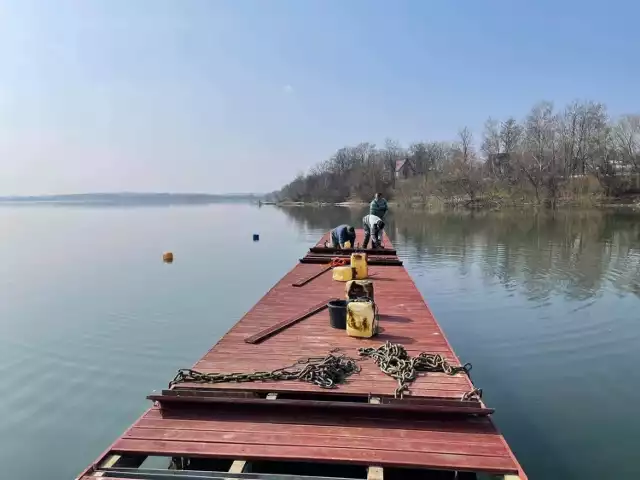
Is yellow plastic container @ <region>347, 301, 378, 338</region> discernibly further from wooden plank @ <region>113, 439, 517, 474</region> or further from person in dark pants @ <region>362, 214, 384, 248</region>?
person in dark pants @ <region>362, 214, 384, 248</region>

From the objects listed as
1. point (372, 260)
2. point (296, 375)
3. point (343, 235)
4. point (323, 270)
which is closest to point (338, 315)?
point (296, 375)

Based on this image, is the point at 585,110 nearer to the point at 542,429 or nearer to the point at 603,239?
the point at 603,239

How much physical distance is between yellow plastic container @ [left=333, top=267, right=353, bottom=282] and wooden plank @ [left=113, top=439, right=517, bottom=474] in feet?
20.4

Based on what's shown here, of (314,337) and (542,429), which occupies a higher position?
(314,337)

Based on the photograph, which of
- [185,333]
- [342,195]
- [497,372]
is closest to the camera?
[497,372]

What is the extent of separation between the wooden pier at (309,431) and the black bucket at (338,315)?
33.5 inches

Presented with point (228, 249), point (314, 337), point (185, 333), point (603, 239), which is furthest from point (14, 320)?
point (603, 239)

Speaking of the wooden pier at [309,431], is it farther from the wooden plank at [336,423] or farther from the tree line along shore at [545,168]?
the tree line along shore at [545,168]

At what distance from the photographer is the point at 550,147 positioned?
58.3 metres

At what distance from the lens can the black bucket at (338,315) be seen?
6012 millimetres

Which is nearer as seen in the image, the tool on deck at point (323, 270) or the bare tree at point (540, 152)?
the tool on deck at point (323, 270)

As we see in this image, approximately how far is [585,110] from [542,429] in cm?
6352

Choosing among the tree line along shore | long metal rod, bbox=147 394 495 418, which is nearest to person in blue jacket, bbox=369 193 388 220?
long metal rod, bbox=147 394 495 418

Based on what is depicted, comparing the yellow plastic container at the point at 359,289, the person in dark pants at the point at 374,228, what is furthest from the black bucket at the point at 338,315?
the person in dark pants at the point at 374,228
